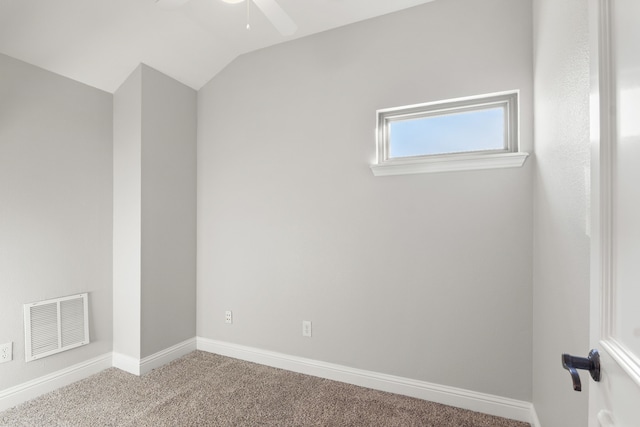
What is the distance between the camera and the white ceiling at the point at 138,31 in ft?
6.12

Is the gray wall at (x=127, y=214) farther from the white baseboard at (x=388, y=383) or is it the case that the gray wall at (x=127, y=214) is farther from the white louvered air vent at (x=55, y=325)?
the white baseboard at (x=388, y=383)

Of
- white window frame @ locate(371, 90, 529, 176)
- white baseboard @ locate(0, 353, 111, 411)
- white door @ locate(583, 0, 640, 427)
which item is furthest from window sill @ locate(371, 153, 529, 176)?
white baseboard @ locate(0, 353, 111, 411)

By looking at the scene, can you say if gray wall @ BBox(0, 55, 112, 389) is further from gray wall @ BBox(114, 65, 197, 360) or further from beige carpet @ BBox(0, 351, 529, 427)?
beige carpet @ BBox(0, 351, 529, 427)

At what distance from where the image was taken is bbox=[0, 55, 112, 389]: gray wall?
6.35 feet

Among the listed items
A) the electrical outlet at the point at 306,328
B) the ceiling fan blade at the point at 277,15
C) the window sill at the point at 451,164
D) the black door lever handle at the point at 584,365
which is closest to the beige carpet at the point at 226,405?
the electrical outlet at the point at 306,328

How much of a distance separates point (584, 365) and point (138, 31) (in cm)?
288

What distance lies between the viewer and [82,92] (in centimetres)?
231

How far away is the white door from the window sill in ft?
4.01

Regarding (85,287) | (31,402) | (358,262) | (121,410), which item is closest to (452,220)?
(358,262)

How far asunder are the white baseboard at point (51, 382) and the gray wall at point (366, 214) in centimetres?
76

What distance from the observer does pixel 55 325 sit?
2.13 m

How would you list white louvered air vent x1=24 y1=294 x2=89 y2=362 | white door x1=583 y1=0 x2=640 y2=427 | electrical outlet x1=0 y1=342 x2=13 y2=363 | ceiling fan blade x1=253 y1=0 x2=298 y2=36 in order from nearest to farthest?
white door x1=583 y1=0 x2=640 y2=427
ceiling fan blade x1=253 y1=0 x2=298 y2=36
electrical outlet x1=0 y1=342 x2=13 y2=363
white louvered air vent x1=24 y1=294 x2=89 y2=362

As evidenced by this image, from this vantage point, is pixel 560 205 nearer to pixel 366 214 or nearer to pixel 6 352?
pixel 366 214

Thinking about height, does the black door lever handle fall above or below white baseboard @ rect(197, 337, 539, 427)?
above
